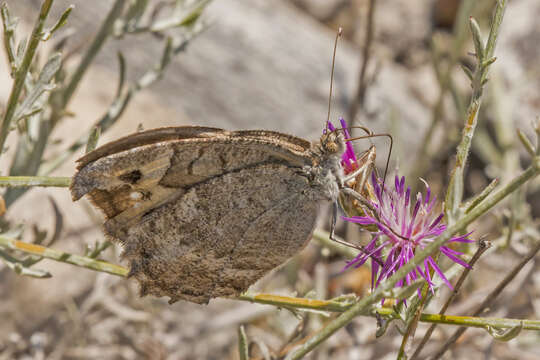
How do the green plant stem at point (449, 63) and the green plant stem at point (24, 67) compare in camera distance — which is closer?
the green plant stem at point (24, 67)

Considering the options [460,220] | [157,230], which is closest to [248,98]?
[157,230]

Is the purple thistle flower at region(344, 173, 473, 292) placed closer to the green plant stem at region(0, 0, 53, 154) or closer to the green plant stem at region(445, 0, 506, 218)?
the green plant stem at region(445, 0, 506, 218)

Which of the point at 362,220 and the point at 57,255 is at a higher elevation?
the point at 362,220

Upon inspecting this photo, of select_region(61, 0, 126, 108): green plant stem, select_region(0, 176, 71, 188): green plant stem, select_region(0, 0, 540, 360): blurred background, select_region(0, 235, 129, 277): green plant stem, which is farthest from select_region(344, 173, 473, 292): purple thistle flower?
select_region(61, 0, 126, 108): green plant stem

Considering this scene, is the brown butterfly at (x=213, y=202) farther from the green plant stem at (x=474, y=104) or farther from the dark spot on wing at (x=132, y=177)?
the green plant stem at (x=474, y=104)

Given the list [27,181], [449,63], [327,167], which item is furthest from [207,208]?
[449,63]

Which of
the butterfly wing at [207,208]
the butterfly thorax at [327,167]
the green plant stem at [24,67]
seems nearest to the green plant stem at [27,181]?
the butterfly wing at [207,208]

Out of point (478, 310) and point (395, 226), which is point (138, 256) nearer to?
point (395, 226)

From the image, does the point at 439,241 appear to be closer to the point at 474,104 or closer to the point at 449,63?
the point at 474,104
